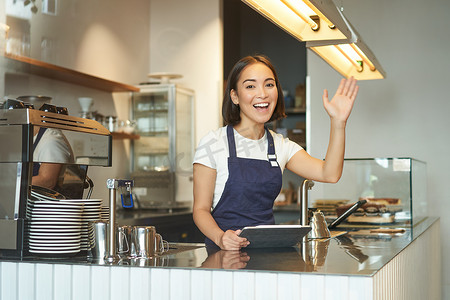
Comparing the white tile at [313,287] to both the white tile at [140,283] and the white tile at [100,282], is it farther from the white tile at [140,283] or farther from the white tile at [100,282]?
the white tile at [100,282]

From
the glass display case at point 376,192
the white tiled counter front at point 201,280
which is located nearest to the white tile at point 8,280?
the white tiled counter front at point 201,280

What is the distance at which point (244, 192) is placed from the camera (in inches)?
85.7

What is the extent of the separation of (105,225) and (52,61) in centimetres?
282

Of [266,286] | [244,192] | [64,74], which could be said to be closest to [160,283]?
[266,286]

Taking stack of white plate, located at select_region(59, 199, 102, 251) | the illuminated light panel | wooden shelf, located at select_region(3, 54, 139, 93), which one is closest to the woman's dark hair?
the illuminated light panel

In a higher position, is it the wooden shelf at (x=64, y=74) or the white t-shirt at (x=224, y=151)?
the wooden shelf at (x=64, y=74)

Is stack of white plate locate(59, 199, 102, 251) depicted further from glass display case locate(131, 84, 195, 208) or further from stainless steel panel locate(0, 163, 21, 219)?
glass display case locate(131, 84, 195, 208)

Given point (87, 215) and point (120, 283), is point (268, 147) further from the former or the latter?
point (120, 283)

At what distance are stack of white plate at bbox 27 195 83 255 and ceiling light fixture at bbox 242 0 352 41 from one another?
2.93ft

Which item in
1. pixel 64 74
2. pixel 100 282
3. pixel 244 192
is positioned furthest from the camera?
pixel 64 74

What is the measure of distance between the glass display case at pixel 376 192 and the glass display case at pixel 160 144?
6.93ft

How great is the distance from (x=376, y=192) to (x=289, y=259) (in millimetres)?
1511

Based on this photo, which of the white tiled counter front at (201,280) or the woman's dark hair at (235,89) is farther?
the woman's dark hair at (235,89)

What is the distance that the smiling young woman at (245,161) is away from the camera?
7.03 ft
